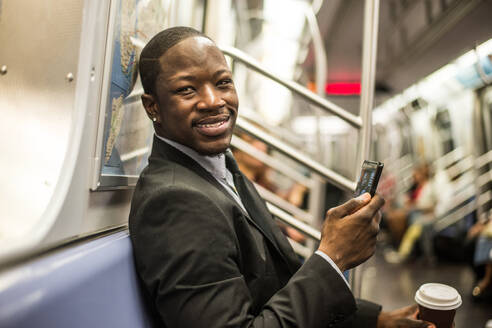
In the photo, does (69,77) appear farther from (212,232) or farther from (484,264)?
(484,264)

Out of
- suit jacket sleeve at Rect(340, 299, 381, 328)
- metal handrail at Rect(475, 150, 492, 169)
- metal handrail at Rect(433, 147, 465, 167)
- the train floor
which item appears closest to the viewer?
suit jacket sleeve at Rect(340, 299, 381, 328)

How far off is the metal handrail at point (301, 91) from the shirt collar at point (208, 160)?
526 millimetres

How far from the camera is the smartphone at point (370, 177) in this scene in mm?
1013

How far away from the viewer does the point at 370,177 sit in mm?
1040

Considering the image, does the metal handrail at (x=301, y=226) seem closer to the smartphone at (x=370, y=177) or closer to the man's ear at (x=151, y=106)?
the smartphone at (x=370, y=177)

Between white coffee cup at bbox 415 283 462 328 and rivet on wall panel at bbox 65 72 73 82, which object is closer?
rivet on wall panel at bbox 65 72 73 82

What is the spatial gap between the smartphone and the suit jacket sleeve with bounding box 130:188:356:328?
21 centimetres

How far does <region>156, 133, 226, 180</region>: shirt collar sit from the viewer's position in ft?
3.63

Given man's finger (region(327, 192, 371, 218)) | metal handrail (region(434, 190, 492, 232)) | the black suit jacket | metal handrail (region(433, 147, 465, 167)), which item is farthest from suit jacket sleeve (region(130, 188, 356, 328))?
metal handrail (region(433, 147, 465, 167))

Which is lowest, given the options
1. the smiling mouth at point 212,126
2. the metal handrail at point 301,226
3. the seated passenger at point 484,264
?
the seated passenger at point 484,264

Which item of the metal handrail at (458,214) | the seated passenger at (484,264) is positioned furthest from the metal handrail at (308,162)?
the metal handrail at (458,214)

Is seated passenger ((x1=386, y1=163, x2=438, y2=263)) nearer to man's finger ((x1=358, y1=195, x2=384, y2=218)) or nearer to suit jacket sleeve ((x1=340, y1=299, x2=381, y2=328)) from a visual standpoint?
suit jacket sleeve ((x1=340, y1=299, x2=381, y2=328))

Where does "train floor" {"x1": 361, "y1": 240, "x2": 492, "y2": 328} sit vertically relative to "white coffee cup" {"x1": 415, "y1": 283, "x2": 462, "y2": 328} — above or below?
below

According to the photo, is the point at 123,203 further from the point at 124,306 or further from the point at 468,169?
the point at 468,169
